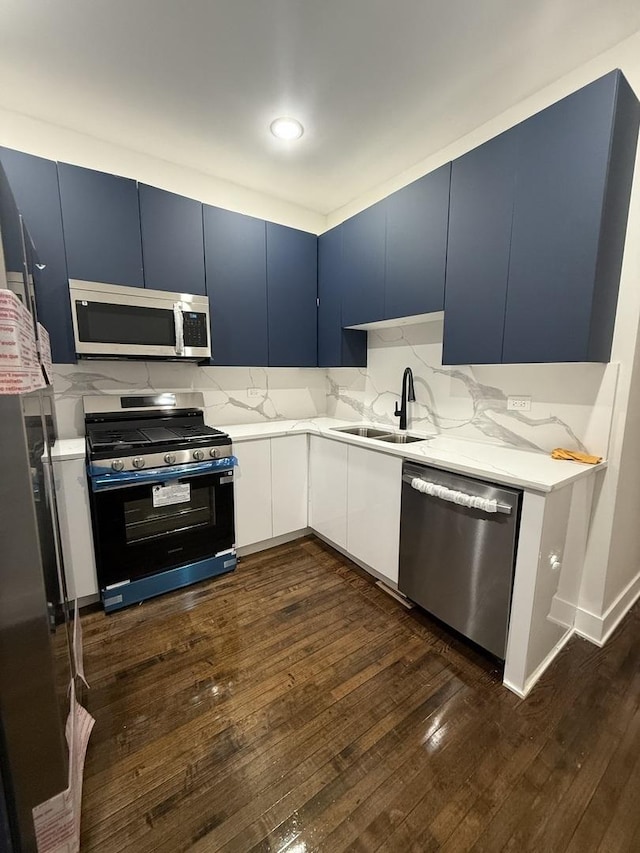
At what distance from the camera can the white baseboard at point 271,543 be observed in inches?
101

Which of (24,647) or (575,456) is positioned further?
(575,456)

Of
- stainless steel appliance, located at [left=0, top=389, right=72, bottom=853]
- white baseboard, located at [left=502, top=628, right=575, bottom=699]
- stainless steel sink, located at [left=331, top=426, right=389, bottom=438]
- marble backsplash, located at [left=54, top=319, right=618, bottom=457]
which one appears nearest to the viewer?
stainless steel appliance, located at [left=0, top=389, right=72, bottom=853]

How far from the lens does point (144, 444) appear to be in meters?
1.97

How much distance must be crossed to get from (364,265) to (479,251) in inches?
34.6

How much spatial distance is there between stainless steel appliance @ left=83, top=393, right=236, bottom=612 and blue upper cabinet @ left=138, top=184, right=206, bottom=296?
0.81m

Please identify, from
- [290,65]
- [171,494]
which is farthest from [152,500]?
[290,65]

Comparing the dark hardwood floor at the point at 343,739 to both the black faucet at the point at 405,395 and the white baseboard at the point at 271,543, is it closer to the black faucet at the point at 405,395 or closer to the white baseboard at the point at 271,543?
the white baseboard at the point at 271,543

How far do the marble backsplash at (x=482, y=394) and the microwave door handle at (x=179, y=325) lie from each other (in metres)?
1.45

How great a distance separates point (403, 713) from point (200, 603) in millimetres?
1222

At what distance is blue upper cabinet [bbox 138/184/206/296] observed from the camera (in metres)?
2.17

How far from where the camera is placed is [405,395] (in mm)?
2455

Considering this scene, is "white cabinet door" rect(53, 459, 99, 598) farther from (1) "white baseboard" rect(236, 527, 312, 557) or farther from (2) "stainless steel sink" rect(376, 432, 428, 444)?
(2) "stainless steel sink" rect(376, 432, 428, 444)

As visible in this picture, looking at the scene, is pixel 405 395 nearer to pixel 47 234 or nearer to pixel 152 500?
pixel 152 500

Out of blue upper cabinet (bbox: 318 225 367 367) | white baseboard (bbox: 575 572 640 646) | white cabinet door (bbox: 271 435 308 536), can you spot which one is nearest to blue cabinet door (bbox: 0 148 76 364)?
white cabinet door (bbox: 271 435 308 536)
